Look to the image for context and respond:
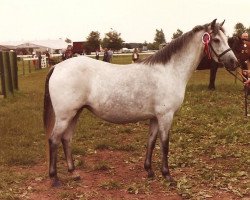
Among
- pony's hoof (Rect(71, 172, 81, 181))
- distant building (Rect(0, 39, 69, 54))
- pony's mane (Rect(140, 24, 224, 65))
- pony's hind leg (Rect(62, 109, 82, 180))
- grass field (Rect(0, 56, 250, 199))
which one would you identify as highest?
pony's mane (Rect(140, 24, 224, 65))

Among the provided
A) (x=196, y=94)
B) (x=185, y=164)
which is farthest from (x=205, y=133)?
(x=196, y=94)

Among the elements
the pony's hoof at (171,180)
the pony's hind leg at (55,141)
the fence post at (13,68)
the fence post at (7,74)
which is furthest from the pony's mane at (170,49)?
the fence post at (13,68)

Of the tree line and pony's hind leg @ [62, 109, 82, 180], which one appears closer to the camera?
pony's hind leg @ [62, 109, 82, 180]

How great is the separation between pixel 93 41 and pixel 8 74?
221 feet

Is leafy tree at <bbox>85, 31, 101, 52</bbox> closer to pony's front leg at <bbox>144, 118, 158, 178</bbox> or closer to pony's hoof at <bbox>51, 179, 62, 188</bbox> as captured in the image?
pony's front leg at <bbox>144, 118, 158, 178</bbox>

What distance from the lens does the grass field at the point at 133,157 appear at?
613 cm

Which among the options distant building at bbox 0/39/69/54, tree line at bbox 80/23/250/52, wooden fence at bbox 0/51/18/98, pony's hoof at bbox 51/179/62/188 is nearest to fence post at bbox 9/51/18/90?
wooden fence at bbox 0/51/18/98

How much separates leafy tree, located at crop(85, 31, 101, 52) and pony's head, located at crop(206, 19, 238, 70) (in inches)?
2936

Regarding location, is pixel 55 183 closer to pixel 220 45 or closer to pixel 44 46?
pixel 220 45

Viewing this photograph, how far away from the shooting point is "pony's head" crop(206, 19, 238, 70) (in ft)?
20.7

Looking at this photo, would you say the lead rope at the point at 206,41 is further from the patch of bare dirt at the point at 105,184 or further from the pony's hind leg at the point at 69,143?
the pony's hind leg at the point at 69,143

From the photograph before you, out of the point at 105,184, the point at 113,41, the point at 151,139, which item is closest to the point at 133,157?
the point at 151,139

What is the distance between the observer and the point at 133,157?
8.05m

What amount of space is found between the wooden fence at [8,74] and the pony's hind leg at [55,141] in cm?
978
